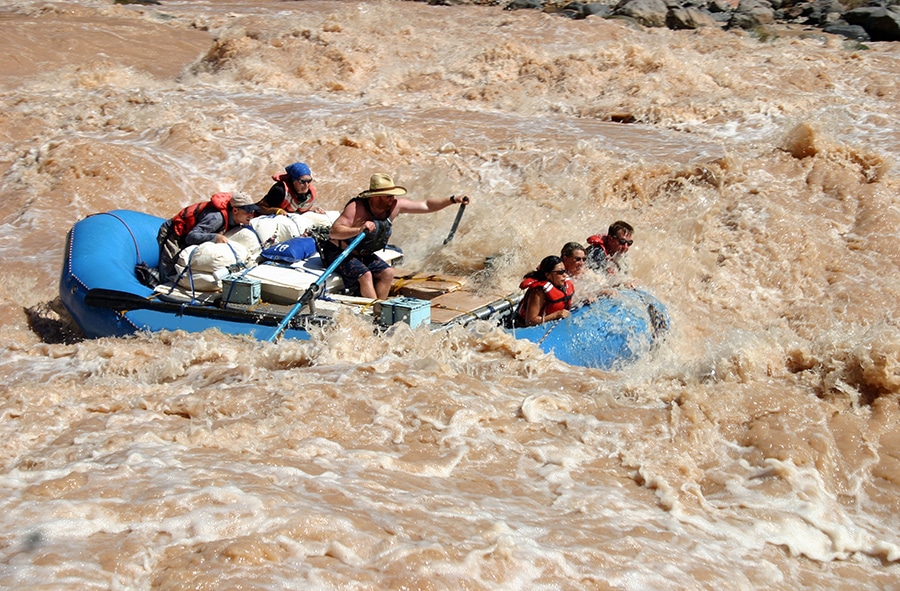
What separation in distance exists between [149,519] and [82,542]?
0.25 metres

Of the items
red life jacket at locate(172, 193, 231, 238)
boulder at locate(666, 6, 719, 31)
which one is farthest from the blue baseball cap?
boulder at locate(666, 6, 719, 31)

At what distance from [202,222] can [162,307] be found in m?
0.77


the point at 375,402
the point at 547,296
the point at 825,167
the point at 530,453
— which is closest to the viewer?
the point at 530,453

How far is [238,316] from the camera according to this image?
5.68 metres

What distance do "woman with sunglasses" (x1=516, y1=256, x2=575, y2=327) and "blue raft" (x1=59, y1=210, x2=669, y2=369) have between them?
72mm

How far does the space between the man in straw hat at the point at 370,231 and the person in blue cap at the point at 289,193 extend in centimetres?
90

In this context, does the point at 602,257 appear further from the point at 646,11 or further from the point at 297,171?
the point at 646,11

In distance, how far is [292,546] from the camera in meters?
3.17

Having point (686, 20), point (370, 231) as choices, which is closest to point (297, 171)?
point (370, 231)

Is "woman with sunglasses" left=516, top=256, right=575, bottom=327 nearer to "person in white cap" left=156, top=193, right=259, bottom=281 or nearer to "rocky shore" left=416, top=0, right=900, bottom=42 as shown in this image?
"person in white cap" left=156, top=193, right=259, bottom=281

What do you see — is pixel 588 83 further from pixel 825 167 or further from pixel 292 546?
pixel 292 546

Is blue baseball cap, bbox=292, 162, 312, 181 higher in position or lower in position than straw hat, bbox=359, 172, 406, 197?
lower

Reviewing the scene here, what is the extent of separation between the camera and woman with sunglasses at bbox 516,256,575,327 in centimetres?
561

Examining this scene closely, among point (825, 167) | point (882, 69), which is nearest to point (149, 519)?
point (825, 167)
